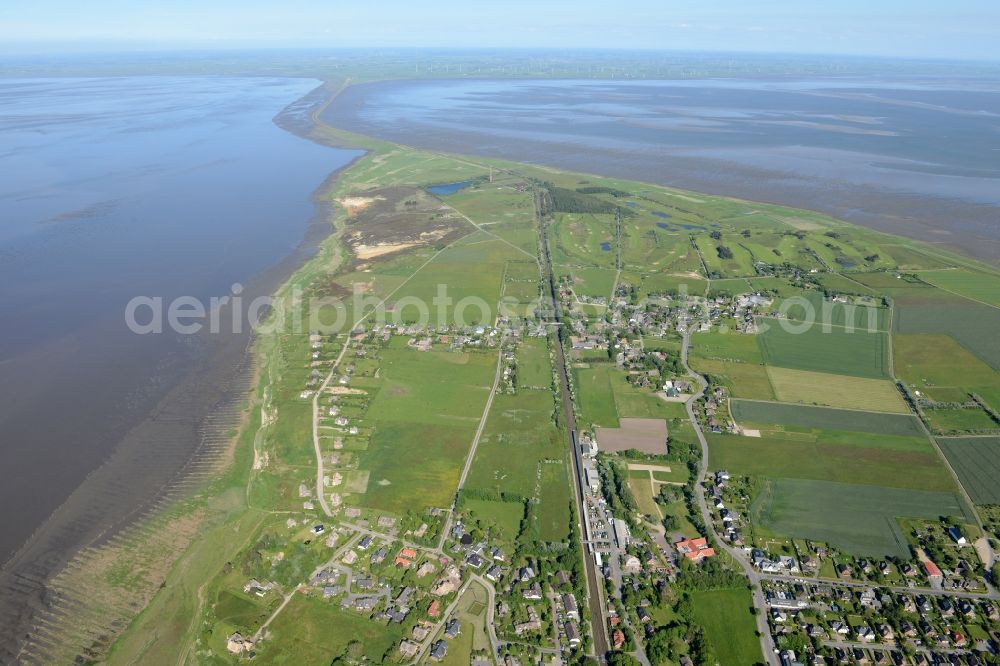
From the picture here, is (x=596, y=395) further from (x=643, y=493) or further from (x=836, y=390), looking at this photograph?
(x=836, y=390)

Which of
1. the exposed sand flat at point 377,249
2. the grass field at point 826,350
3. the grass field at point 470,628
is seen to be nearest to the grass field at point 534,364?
the grass field at point 826,350

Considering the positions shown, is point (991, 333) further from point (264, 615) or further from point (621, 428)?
point (264, 615)

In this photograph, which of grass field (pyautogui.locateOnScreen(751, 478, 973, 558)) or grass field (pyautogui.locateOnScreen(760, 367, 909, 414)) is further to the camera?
grass field (pyautogui.locateOnScreen(760, 367, 909, 414))

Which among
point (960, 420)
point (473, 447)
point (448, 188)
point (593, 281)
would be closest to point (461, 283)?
point (593, 281)

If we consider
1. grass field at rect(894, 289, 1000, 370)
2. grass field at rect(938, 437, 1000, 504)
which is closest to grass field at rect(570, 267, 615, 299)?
grass field at rect(894, 289, 1000, 370)

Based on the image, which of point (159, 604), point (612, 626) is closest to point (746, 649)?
point (612, 626)

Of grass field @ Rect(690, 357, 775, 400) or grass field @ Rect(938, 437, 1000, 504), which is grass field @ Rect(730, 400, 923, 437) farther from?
grass field @ Rect(938, 437, 1000, 504)

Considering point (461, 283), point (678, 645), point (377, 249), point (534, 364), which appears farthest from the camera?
point (377, 249)

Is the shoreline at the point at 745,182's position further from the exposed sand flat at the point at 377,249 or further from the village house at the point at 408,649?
the village house at the point at 408,649
